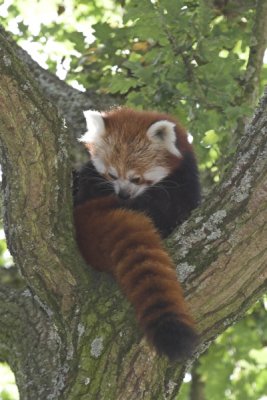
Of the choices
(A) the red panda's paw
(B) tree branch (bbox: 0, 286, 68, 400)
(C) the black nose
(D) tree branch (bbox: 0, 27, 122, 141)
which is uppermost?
(D) tree branch (bbox: 0, 27, 122, 141)

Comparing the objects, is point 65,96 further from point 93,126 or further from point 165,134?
point 165,134

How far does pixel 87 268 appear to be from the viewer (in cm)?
339

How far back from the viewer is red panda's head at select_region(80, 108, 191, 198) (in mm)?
4730

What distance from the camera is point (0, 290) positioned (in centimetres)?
420

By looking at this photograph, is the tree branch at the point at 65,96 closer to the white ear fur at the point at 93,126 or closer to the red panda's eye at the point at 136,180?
the white ear fur at the point at 93,126

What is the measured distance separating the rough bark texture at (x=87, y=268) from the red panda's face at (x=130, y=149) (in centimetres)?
136

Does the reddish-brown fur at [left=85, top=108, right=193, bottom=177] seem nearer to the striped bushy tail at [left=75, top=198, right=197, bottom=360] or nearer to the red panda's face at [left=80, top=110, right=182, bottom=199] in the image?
the red panda's face at [left=80, top=110, right=182, bottom=199]

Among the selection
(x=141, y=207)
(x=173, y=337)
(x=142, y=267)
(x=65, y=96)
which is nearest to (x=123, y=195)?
(x=141, y=207)

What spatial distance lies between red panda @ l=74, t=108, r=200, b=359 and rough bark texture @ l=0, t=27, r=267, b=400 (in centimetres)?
14

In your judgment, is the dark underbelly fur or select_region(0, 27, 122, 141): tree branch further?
select_region(0, 27, 122, 141): tree branch

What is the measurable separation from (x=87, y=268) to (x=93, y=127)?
5.64 feet

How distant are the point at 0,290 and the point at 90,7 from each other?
351 cm

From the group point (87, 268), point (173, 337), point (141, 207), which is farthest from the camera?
point (141, 207)

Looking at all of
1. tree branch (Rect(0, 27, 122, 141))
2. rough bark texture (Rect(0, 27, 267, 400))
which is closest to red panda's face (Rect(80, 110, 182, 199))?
tree branch (Rect(0, 27, 122, 141))
